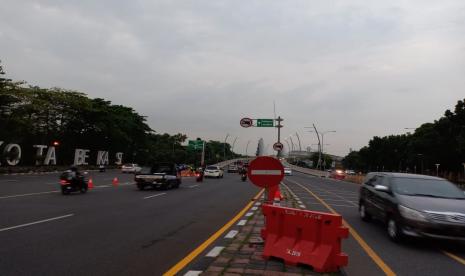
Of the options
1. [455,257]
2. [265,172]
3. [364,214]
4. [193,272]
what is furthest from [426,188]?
[193,272]

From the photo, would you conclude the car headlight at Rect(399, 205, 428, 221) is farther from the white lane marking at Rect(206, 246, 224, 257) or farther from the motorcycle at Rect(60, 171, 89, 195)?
the motorcycle at Rect(60, 171, 89, 195)

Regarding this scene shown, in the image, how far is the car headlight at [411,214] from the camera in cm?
901

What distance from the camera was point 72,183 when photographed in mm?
20641

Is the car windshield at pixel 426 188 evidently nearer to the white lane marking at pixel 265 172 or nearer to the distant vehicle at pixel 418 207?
the distant vehicle at pixel 418 207

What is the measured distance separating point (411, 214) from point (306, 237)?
10.6ft

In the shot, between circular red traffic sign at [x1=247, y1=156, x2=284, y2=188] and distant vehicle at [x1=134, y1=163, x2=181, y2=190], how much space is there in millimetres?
17357

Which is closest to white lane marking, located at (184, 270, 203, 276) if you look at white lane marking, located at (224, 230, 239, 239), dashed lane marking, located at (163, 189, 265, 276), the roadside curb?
the roadside curb

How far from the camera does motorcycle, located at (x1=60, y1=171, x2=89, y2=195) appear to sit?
20406mm

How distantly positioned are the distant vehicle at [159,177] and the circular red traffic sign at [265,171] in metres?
17.4

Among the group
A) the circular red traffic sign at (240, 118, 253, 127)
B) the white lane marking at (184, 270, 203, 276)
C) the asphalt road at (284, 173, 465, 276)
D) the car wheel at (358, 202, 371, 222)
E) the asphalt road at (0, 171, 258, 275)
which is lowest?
the asphalt road at (0, 171, 258, 275)

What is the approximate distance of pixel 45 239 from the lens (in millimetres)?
8922

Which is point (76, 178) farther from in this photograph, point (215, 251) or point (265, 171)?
point (215, 251)

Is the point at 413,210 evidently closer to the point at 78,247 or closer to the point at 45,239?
the point at 78,247

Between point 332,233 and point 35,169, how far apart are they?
4443 centimetres
